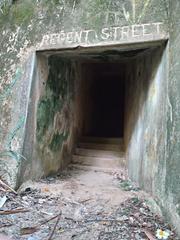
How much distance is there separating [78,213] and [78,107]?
247 cm

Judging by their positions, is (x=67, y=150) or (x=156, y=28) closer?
(x=156, y=28)

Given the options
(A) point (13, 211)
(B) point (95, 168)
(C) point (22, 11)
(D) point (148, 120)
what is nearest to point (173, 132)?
(D) point (148, 120)

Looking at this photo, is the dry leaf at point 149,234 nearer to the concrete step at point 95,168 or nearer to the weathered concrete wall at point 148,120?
the weathered concrete wall at point 148,120

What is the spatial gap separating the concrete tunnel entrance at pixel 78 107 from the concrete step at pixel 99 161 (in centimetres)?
6

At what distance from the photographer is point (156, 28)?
2.66m

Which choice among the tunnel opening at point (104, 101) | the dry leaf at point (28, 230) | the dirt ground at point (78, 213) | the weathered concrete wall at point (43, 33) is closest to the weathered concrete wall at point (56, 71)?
the weathered concrete wall at point (43, 33)

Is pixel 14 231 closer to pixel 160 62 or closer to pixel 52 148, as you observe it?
pixel 52 148

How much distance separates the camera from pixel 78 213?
2570mm

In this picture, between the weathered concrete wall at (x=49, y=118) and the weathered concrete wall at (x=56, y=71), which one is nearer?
the weathered concrete wall at (x=56, y=71)

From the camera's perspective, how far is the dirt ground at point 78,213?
2166 mm

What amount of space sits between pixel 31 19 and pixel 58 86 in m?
0.94

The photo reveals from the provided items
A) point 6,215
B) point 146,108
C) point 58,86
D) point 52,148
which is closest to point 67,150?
point 52,148

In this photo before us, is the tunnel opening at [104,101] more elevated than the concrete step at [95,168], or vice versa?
the tunnel opening at [104,101]

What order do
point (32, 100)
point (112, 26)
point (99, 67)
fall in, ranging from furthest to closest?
point (99, 67), point (32, 100), point (112, 26)
